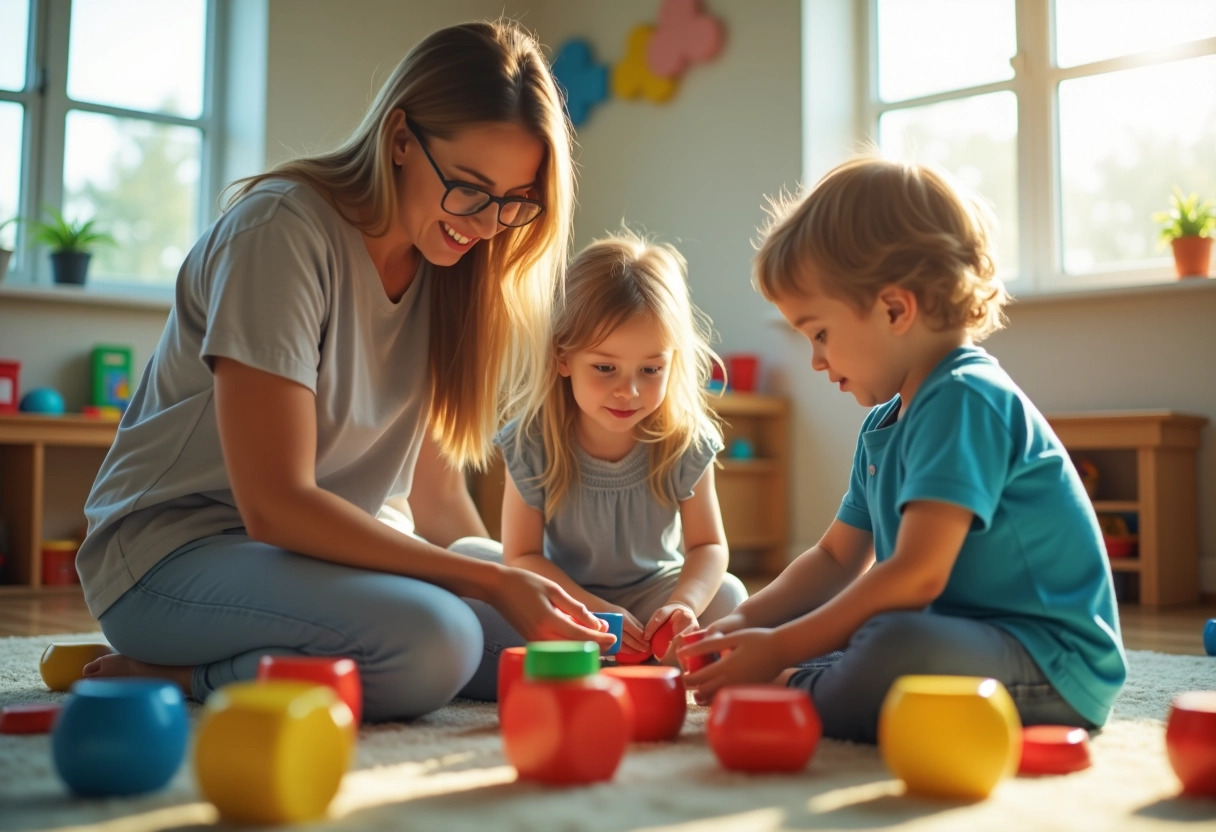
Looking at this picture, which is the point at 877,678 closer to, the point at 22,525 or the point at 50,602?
the point at 50,602

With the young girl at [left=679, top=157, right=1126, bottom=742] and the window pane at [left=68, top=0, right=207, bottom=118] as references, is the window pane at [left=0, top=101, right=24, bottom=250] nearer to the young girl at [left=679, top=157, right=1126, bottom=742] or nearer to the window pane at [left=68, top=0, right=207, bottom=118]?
the window pane at [left=68, top=0, right=207, bottom=118]

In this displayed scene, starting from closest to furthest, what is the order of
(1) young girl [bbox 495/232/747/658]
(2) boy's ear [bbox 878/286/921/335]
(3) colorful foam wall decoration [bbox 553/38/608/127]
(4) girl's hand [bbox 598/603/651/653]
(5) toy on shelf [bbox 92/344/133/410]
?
(2) boy's ear [bbox 878/286/921/335] < (4) girl's hand [bbox 598/603/651/653] < (1) young girl [bbox 495/232/747/658] < (5) toy on shelf [bbox 92/344/133/410] < (3) colorful foam wall decoration [bbox 553/38/608/127]

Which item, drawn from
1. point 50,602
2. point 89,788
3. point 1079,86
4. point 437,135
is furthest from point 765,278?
point 1079,86

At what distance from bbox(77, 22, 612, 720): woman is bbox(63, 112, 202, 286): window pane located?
2.70 m

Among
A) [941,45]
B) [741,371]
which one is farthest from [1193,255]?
[741,371]

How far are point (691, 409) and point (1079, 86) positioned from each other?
235cm

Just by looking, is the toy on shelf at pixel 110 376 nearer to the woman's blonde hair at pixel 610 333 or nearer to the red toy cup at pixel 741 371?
the red toy cup at pixel 741 371

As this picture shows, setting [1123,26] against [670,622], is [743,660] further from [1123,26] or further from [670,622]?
[1123,26]

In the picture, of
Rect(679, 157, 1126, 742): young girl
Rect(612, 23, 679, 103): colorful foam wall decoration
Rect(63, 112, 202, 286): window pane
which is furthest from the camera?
Rect(612, 23, 679, 103): colorful foam wall decoration

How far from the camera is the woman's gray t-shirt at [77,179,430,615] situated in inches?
50.3

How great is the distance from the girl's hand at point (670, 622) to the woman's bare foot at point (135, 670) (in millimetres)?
553

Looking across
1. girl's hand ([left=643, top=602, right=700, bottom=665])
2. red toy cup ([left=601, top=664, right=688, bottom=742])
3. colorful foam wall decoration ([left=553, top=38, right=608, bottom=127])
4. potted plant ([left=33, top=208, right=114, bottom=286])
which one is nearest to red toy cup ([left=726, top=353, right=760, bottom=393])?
colorful foam wall decoration ([left=553, top=38, right=608, bottom=127])

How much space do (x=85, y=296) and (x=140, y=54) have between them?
0.94 meters

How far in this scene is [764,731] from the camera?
3.17 ft
